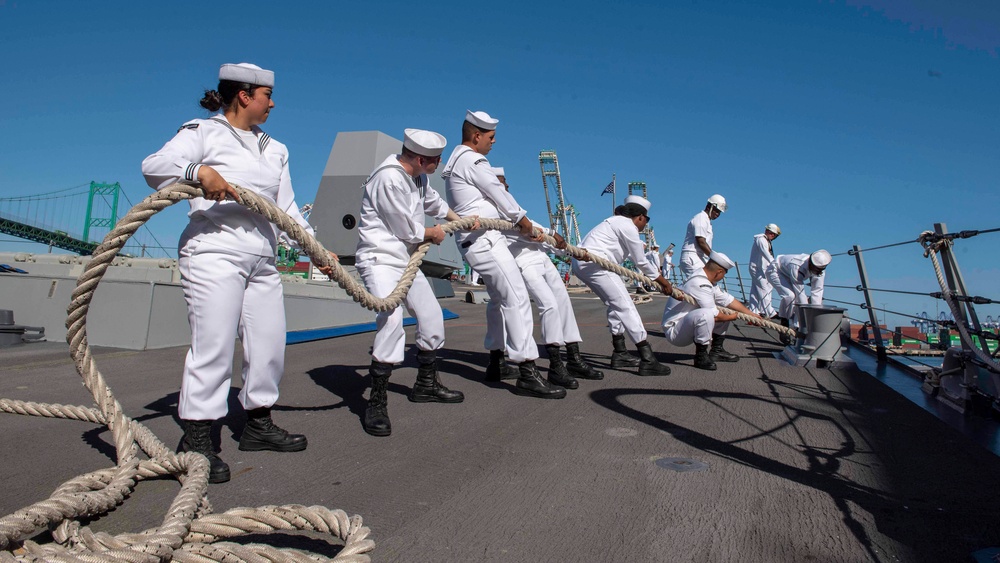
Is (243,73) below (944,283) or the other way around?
the other way around

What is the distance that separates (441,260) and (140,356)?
8.75 m

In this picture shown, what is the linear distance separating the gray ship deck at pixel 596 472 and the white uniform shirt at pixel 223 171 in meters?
1.04

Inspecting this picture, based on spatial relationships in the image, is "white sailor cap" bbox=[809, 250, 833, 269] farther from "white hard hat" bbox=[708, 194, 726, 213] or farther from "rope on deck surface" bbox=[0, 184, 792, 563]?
"rope on deck surface" bbox=[0, 184, 792, 563]

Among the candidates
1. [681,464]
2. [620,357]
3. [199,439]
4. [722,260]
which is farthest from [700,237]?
[199,439]

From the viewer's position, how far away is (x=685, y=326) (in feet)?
21.0

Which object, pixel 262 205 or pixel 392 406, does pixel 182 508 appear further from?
pixel 392 406

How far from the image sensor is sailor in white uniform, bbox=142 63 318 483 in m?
2.78

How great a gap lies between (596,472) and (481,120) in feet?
9.97

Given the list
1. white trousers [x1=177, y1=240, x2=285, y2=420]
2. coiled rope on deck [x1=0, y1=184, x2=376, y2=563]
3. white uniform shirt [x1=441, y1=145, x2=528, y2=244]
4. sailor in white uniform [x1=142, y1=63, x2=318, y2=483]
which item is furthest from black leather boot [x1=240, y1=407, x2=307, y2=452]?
white uniform shirt [x1=441, y1=145, x2=528, y2=244]

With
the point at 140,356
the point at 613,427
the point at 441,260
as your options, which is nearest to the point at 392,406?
the point at 613,427

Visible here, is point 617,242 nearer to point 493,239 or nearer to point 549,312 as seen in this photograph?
point 549,312

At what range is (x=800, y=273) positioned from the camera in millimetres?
10102

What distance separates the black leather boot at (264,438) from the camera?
3131 mm

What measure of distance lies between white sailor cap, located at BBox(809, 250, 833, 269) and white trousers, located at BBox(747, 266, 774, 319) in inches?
63.3
